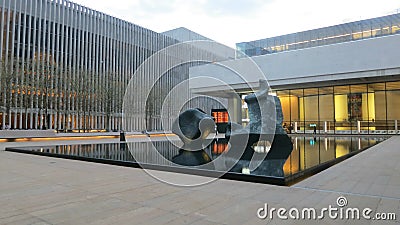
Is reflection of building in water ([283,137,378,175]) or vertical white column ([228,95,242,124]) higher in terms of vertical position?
vertical white column ([228,95,242,124])

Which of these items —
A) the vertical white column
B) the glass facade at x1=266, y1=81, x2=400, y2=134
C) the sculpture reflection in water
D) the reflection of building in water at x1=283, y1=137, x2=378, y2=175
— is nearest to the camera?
the reflection of building in water at x1=283, y1=137, x2=378, y2=175

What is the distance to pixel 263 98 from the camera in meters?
12.1

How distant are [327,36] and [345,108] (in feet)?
26.5

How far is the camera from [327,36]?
27141 mm

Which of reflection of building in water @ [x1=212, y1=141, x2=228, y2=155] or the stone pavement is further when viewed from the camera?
reflection of building in water @ [x1=212, y1=141, x2=228, y2=155]

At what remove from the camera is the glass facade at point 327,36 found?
80.6 ft

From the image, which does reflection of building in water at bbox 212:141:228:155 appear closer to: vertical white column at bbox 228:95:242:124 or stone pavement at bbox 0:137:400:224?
stone pavement at bbox 0:137:400:224

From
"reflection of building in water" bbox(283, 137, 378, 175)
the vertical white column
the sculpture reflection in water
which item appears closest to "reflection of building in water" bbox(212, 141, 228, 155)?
the sculpture reflection in water

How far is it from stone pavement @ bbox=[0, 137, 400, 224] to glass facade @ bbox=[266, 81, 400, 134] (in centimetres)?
2496

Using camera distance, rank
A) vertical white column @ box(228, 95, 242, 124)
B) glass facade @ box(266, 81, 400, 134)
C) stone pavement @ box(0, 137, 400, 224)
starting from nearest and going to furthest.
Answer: stone pavement @ box(0, 137, 400, 224), glass facade @ box(266, 81, 400, 134), vertical white column @ box(228, 95, 242, 124)

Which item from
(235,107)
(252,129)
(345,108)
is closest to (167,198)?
(252,129)

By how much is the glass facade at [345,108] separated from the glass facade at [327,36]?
550cm

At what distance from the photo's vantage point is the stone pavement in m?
3.67

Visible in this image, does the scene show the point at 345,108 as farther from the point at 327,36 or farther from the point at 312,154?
the point at 312,154
